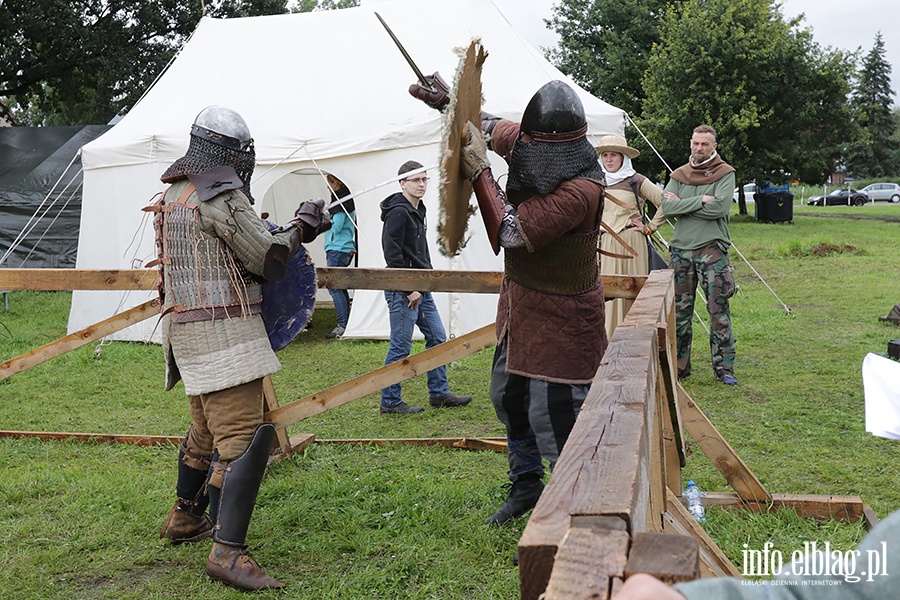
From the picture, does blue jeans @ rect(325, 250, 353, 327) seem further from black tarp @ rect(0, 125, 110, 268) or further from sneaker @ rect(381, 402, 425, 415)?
black tarp @ rect(0, 125, 110, 268)

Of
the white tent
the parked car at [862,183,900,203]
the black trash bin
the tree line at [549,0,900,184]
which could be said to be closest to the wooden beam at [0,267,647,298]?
the white tent

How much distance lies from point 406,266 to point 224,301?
2823mm

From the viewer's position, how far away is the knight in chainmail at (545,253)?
289cm

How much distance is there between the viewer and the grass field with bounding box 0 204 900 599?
336 cm

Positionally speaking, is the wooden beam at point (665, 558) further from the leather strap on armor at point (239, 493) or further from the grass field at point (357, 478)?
the leather strap on armor at point (239, 493)

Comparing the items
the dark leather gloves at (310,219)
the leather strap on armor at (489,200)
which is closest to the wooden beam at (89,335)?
the dark leather gloves at (310,219)

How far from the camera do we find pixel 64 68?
19.2 metres

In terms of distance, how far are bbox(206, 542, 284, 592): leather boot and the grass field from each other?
0.05m

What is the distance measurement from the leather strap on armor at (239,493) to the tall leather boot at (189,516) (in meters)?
0.39

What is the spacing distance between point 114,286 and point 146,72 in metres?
17.3

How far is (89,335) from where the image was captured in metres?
4.34

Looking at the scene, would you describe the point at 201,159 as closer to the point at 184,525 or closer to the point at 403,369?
the point at 403,369

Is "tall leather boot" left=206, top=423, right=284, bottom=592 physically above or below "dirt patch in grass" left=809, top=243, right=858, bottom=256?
above

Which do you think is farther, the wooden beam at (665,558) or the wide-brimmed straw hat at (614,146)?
the wide-brimmed straw hat at (614,146)
